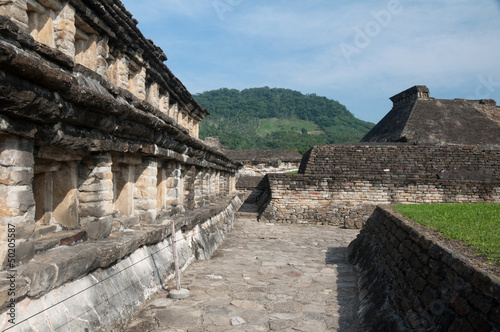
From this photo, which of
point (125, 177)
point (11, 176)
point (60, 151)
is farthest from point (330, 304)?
point (11, 176)

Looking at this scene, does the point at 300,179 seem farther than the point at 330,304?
Yes

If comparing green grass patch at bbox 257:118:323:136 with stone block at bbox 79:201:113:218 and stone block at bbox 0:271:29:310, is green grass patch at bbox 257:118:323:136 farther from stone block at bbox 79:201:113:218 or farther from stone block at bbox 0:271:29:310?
stone block at bbox 0:271:29:310

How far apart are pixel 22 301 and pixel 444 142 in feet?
87.1

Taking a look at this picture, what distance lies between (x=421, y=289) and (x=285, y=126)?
90954 mm

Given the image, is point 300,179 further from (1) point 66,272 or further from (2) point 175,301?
(1) point 66,272

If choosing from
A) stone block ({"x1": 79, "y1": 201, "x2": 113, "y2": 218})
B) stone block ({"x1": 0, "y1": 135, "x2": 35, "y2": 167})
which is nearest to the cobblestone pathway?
stone block ({"x1": 79, "y1": 201, "x2": 113, "y2": 218})

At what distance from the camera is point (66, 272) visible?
3.72 m

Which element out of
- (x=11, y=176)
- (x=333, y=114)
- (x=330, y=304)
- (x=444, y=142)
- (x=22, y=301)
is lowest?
(x=330, y=304)

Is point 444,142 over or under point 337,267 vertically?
over

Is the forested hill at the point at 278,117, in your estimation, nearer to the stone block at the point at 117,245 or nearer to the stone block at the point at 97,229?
the stone block at the point at 117,245

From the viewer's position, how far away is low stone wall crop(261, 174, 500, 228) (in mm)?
16203

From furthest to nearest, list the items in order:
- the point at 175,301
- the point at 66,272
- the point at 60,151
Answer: the point at 175,301 → the point at 60,151 → the point at 66,272

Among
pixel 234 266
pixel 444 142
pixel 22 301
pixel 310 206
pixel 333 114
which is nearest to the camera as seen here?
pixel 22 301

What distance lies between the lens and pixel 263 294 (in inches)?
257
